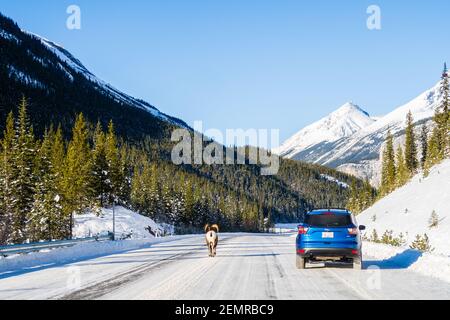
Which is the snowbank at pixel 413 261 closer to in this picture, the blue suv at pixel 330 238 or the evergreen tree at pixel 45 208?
the blue suv at pixel 330 238

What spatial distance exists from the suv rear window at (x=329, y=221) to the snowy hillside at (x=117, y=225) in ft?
158

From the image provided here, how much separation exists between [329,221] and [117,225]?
2229 inches

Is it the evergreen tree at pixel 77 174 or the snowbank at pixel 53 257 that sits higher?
A: the evergreen tree at pixel 77 174

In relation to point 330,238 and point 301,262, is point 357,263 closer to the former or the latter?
point 330,238

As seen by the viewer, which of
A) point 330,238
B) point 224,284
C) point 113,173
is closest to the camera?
point 224,284

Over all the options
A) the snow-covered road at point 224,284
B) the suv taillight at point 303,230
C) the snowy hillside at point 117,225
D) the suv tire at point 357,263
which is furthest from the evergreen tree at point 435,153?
the snow-covered road at point 224,284

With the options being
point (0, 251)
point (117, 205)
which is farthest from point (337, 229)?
point (117, 205)

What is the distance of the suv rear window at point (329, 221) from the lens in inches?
596

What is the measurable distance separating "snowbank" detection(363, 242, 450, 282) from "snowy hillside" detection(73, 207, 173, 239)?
44.4 metres

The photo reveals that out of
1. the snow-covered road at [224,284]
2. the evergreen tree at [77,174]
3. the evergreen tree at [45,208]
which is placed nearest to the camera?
the snow-covered road at [224,284]

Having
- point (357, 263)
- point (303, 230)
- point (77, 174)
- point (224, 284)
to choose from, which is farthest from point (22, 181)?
point (224, 284)

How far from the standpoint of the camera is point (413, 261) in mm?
16266

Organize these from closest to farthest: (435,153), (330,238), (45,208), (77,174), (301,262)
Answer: (330,238) < (301,262) < (45,208) < (77,174) < (435,153)
